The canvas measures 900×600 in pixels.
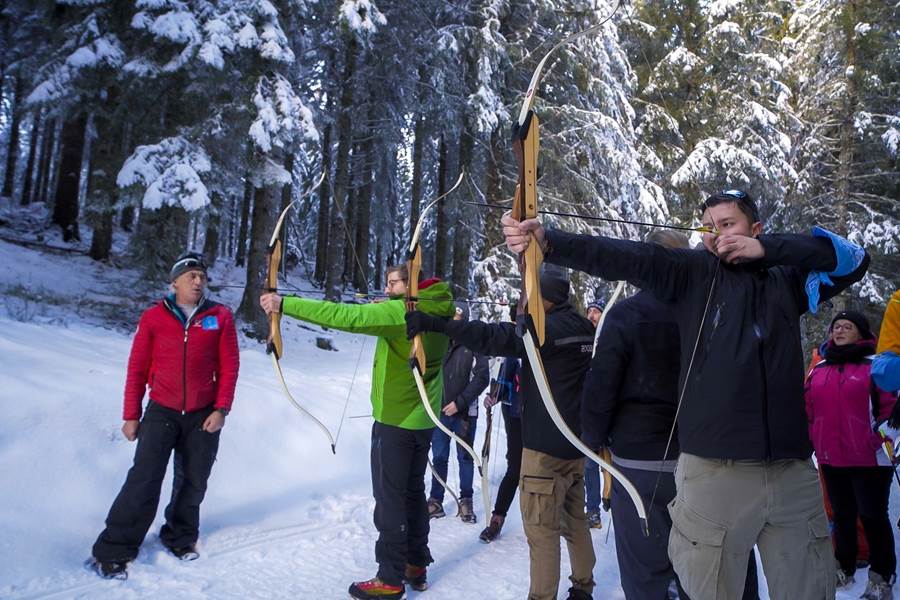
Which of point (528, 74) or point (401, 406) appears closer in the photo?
point (401, 406)

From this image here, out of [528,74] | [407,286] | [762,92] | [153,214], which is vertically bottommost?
[407,286]

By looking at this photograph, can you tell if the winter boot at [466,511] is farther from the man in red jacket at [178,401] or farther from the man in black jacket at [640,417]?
the man in black jacket at [640,417]

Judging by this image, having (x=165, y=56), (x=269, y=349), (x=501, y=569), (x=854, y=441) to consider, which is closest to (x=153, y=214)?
(x=165, y=56)

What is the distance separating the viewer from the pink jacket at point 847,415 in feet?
13.1

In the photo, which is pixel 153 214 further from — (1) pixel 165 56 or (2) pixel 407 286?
(2) pixel 407 286

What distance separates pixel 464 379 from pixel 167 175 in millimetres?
5314

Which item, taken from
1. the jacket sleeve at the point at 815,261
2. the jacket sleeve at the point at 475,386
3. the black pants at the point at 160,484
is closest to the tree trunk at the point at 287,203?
the jacket sleeve at the point at 475,386

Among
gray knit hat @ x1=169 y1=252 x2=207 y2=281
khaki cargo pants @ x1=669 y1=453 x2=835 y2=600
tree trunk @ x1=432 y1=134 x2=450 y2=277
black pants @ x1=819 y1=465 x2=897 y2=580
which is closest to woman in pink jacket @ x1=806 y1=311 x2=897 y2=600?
black pants @ x1=819 y1=465 x2=897 y2=580

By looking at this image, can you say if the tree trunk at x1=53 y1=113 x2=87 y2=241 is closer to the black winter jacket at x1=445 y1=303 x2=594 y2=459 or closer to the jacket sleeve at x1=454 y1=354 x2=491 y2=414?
the jacket sleeve at x1=454 y1=354 x2=491 y2=414

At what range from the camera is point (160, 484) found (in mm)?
3930

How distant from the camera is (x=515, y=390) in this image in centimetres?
513

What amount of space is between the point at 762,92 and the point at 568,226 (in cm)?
597

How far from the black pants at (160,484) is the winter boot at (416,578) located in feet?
4.69

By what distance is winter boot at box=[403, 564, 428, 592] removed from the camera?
12.3ft
